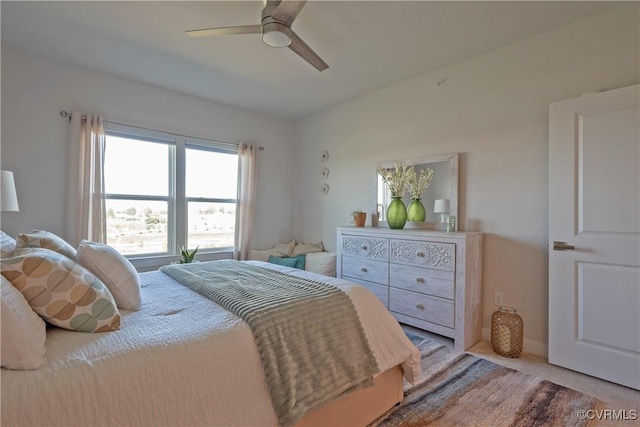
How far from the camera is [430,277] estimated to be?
259 centimetres

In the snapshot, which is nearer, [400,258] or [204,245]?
[400,258]

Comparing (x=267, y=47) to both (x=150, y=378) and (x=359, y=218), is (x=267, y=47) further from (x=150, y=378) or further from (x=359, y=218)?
(x=150, y=378)

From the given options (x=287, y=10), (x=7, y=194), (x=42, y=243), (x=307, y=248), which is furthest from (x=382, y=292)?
(x=7, y=194)

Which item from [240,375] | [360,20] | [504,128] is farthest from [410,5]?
[240,375]

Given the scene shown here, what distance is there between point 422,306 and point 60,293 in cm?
249

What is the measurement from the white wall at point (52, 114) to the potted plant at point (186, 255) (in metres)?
1.12

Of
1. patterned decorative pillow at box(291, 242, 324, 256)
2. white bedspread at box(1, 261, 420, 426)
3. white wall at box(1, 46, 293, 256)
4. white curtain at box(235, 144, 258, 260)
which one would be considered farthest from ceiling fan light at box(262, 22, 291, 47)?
patterned decorative pillow at box(291, 242, 324, 256)

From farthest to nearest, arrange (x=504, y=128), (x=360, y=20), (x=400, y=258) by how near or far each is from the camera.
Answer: (x=400, y=258)
(x=504, y=128)
(x=360, y=20)

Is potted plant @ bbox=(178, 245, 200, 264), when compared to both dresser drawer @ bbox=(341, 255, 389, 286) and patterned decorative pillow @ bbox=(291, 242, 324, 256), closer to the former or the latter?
patterned decorative pillow @ bbox=(291, 242, 324, 256)

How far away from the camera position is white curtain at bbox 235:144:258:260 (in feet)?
13.2

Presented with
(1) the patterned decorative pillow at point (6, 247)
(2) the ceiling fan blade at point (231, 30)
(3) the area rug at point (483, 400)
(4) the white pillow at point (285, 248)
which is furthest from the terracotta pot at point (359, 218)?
(1) the patterned decorative pillow at point (6, 247)

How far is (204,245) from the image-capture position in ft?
12.7

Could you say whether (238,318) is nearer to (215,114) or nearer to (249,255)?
(249,255)

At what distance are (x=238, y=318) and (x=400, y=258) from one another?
1.89 m
